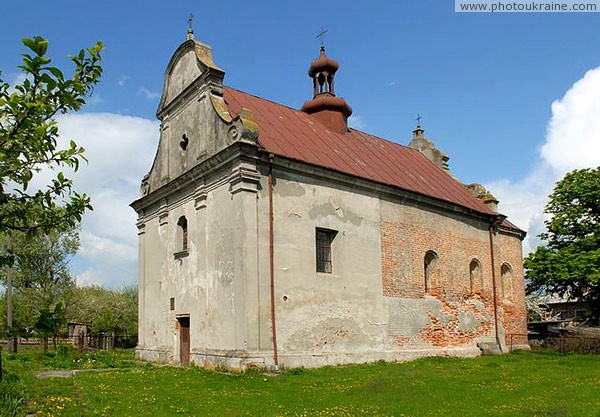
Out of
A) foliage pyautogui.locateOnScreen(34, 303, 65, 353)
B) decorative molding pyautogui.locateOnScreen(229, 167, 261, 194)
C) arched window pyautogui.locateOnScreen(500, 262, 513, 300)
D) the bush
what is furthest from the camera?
arched window pyautogui.locateOnScreen(500, 262, 513, 300)

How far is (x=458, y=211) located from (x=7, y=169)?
21211 mm

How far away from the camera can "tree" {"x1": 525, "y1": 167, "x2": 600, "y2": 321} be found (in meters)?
27.8

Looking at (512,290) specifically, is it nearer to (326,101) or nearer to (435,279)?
(435,279)

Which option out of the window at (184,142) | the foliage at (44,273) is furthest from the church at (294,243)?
the foliage at (44,273)

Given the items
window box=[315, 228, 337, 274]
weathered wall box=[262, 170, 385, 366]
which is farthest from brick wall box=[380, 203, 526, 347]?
window box=[315, 228, 337, 274]

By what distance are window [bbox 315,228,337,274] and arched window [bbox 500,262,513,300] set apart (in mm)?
11991

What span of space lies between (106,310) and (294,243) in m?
21.7

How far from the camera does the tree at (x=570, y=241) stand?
2784 centimetres

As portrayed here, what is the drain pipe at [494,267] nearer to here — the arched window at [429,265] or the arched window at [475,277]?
the arched window at [475,277]

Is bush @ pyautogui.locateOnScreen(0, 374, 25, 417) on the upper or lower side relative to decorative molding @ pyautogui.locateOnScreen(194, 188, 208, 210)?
lower

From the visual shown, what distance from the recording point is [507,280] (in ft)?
88.2

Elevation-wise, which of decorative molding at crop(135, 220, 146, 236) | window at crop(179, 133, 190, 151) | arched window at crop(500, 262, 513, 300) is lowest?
arched window at crop(500, 262, 513, 300)

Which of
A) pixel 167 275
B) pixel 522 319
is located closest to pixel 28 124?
pixel 167 275

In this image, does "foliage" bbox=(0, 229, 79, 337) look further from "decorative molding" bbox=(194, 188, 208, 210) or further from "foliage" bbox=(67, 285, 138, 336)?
"decorative molding" bbox=(194, 188, 208, 210)
